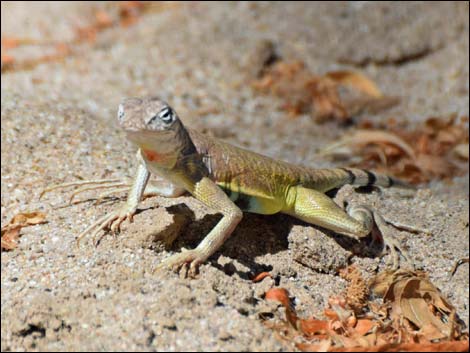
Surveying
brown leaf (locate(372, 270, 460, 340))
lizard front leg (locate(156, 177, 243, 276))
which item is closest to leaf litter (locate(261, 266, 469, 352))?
brown leaf (locate(372, 270, 460, 340))

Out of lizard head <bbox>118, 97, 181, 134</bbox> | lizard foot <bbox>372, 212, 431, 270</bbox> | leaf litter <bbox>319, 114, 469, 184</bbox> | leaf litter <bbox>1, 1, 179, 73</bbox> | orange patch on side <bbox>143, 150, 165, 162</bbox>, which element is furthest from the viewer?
leaf litter <bbox>1, 1, 179, 73</bbox>

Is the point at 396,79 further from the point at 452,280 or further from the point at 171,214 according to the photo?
the point at 171,214

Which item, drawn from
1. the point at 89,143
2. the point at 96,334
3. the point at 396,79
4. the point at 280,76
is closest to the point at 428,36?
the point at 396,79

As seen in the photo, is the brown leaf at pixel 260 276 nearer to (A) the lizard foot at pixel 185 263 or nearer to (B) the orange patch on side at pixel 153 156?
(A) the lizard foot at pixel 185 263

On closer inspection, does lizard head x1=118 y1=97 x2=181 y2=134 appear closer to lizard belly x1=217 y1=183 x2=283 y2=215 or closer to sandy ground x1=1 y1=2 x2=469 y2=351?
sandy ground x1=1 y1=2 x2=469 y2=351

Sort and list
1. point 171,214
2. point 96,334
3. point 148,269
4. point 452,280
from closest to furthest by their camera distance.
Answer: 1. point 96,334
2. point 148,269
3. point 171,214
4. point 452,280

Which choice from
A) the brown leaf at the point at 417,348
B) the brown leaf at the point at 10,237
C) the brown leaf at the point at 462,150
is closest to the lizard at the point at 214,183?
the brown leaf at the point at 10,237
